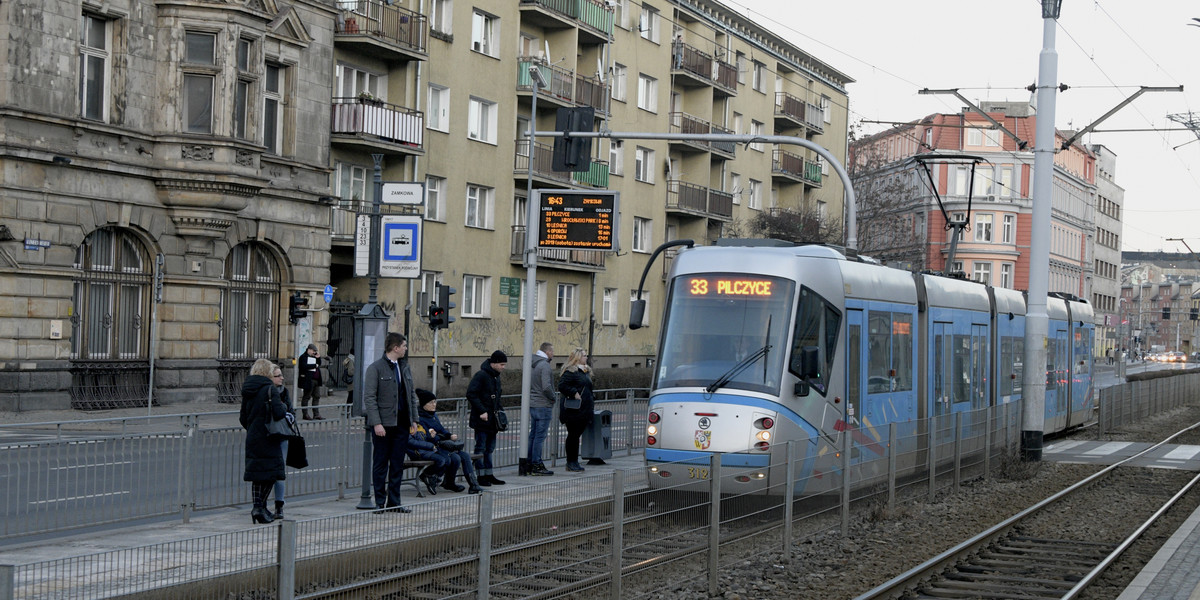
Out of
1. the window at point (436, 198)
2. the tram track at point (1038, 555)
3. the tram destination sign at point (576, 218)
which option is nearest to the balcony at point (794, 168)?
the window at point (436, 198)

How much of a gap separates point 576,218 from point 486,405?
417cm

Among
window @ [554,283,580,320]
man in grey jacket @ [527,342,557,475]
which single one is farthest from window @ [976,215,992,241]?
man in grey jacket @ [527,342,557,475]

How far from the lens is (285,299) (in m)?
34.8

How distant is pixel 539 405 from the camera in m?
19.0

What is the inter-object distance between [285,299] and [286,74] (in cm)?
Answer: 545

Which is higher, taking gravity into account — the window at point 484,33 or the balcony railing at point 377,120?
the window at point 484,33

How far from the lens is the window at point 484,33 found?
42.6 m

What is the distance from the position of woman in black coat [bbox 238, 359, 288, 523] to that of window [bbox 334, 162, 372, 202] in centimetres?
2405

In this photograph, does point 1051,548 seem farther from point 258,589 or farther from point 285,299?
point 285,299

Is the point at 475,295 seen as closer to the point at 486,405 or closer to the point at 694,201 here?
the point at 694,201

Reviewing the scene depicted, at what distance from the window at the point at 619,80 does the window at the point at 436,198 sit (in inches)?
460

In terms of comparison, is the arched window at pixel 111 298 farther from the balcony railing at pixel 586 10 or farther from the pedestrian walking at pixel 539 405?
the balcony railing at pixel 586 10

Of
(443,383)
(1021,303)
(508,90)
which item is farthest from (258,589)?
(508,90)

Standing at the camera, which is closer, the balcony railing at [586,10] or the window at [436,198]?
the window at [436,198]
